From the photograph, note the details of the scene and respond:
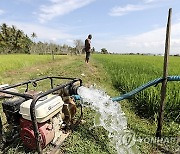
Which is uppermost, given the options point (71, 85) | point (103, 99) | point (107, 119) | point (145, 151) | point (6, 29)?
point (6, 29)

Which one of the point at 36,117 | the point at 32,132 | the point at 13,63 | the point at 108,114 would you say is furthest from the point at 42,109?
the point at 13,63

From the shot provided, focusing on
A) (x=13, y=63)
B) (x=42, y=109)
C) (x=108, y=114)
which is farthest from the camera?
(x=13, y=63)

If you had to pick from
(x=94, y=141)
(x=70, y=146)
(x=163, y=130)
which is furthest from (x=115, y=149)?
(x=163, y=130)

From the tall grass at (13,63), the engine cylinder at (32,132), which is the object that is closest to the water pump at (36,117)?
the engine cylinder at (32,132)

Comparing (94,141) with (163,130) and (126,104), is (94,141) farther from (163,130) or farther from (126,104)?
(126,104)

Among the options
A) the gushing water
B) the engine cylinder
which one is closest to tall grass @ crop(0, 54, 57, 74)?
→ the gushing water

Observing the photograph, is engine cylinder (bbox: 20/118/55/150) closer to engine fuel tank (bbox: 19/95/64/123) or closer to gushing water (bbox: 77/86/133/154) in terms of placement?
engine fuel tank (bbox: 19/95/64/123)

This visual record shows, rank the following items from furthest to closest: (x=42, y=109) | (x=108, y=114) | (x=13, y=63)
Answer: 1. (x=13, y=63)
2. (x=108, y=114)
3. (x=42, y=109)

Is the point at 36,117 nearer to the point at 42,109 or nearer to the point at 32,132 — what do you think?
the point at 42,109

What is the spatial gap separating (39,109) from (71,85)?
0.79 m

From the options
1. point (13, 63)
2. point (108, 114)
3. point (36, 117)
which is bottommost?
point (108, 114)

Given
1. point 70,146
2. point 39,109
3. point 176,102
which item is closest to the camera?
point 39,109

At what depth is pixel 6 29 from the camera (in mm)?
39906

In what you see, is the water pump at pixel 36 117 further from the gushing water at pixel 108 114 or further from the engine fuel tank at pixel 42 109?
the gushing water at pixel 108 114
